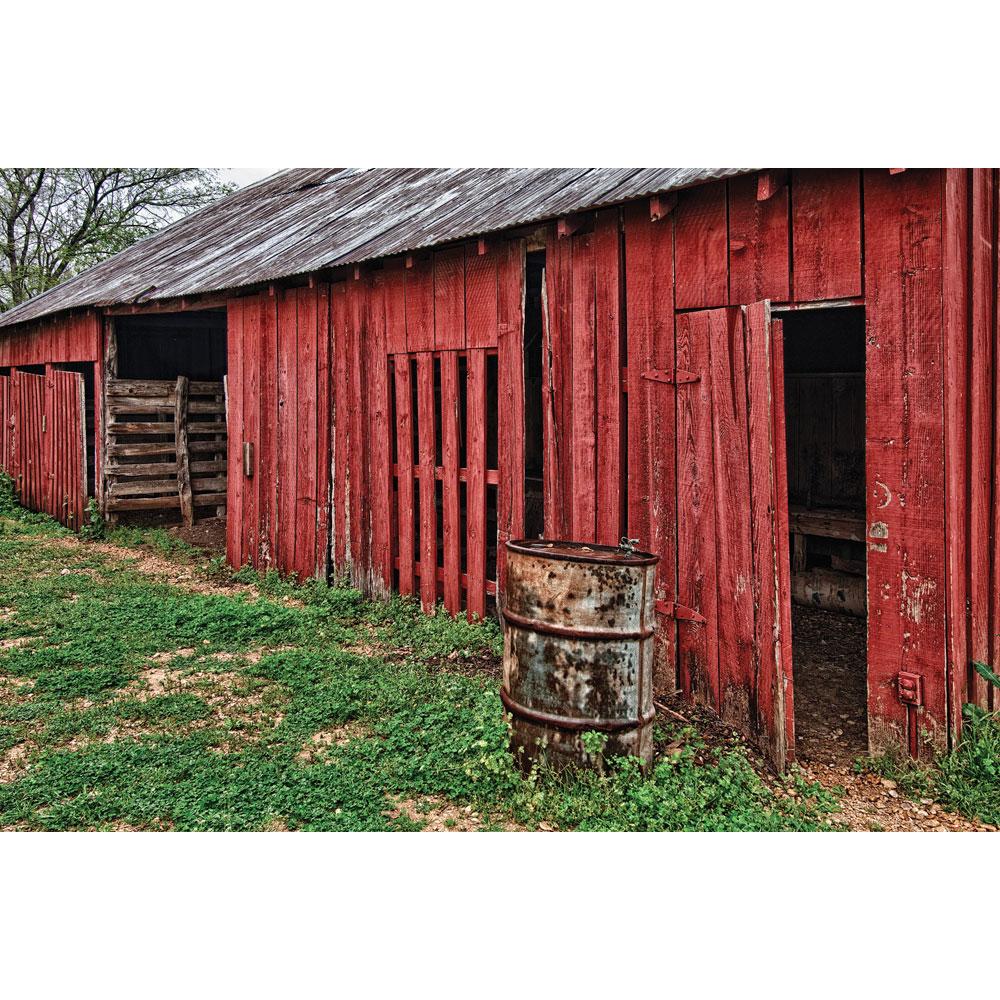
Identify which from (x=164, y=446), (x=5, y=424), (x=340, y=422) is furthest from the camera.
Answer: (x=5, y=424)

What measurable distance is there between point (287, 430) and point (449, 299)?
9.56 ft

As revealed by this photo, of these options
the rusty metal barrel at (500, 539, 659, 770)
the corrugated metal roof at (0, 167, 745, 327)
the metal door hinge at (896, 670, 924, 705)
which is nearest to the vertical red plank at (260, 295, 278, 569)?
the corrugated metal roof at (0, 167, 745, 327)

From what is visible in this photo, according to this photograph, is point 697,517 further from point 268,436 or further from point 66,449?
point 66,449

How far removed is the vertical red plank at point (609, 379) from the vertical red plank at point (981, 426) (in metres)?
2.09

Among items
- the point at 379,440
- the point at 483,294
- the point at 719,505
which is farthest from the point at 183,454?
the point at 719,505

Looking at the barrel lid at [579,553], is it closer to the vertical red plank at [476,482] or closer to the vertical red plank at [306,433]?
the vertical red plank at [476,482]

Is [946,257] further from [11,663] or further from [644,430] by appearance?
[11,663]

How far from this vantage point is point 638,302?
5.47m

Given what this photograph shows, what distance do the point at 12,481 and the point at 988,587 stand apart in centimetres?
1556

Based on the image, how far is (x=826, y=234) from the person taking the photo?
4.53m

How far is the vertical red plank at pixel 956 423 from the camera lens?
4.19 metres

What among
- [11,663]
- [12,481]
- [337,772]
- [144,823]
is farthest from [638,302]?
[12,481]

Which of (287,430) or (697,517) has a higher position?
(287,430)

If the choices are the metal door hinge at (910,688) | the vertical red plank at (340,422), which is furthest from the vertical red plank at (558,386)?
the vertical red plank at (340,422)
